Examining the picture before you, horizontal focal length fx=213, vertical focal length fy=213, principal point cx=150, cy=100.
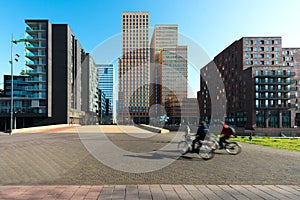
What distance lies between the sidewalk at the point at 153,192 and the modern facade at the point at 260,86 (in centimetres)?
5248

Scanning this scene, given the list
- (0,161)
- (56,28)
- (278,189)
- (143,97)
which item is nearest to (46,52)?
(56,28)

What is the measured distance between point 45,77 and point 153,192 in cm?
5318

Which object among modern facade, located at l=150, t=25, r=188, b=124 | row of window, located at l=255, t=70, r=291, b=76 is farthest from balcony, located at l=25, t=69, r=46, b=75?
row of window, located at l=255, t=70, r=291, b=76

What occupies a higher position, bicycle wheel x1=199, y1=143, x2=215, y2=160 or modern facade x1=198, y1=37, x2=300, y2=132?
modern facade x1=198, y1=37, x2=300, y2=132

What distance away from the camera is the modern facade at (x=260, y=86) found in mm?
59500

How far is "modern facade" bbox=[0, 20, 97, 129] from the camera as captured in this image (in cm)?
5044

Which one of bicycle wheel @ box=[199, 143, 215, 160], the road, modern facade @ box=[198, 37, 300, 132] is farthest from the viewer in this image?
modern facade @ box=[198, 37, 300, 132]

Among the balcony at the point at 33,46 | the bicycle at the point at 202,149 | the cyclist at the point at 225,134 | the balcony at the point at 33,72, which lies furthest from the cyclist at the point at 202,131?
the balcony at the point at 33,46

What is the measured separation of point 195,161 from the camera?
849 centimetres

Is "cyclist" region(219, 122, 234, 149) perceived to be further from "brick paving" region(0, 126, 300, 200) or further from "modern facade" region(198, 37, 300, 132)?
"modern facade" region(198, 37, 300, 132)

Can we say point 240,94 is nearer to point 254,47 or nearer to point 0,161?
point 254,47

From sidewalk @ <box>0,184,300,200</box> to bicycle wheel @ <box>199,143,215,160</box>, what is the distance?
3.43m

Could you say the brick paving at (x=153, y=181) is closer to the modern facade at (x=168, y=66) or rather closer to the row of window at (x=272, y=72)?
the modern facade at (x=168, y=66)

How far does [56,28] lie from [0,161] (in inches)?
2064
